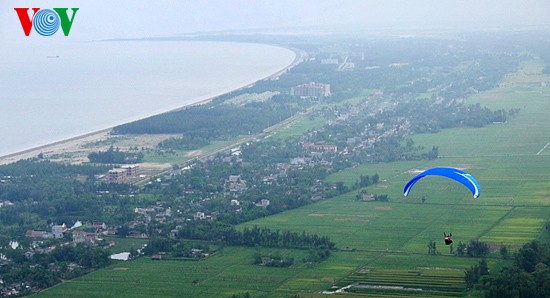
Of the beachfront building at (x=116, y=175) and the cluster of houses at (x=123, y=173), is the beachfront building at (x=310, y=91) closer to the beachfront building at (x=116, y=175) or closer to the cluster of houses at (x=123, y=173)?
the cluster of houses at (x=123, y=173)

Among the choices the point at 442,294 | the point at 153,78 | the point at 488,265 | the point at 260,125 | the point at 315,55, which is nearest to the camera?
the point at 442,294

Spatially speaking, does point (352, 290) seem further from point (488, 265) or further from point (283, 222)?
point (283, 222)

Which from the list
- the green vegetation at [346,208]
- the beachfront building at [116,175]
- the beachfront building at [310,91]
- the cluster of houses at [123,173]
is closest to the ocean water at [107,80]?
the beachfront building at [310,91]

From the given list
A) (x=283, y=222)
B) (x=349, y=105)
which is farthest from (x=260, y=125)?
(x=283, y=222)

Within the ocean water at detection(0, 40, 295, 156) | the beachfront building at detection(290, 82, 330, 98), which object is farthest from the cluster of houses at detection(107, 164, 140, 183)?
the beachfront building at detection(290, 82, 330, 98)

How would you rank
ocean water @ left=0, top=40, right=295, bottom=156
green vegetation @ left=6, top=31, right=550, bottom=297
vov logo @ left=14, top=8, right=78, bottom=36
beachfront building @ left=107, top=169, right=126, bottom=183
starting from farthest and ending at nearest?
ocean water @ left=0, top=40, right=295, bottom=156
beachfront building @ left=107, top=169, right=126, bottom=183
vov logo @ left=14, top=8, right=78, bottom=36
green vegetation @ left=6, top=31, right=550, bottom=297

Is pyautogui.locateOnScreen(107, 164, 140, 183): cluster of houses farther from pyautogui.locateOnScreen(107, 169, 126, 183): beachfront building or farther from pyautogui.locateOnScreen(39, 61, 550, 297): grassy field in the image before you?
pyautogui.locateOnScreen(39, 61, 550, 297): grassy field
